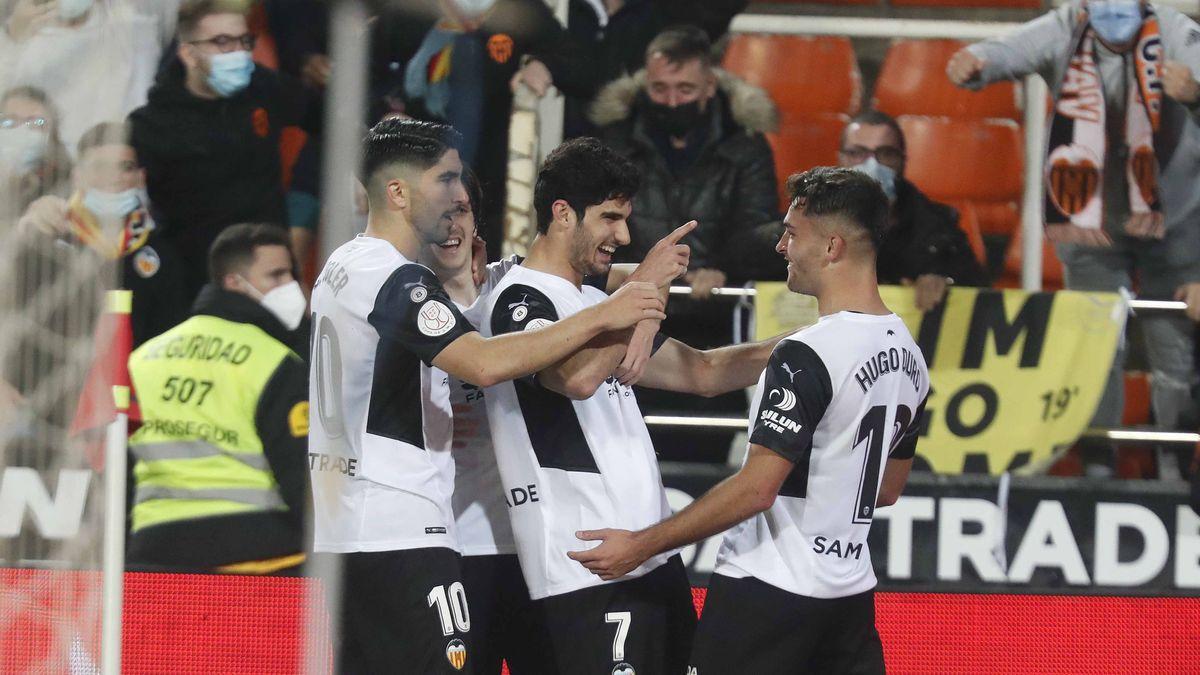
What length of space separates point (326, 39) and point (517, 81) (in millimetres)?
828

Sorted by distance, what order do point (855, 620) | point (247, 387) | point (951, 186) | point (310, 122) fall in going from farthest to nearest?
point (951, 186)
point (310, 122)
point (247, 387)
point (855, 620)

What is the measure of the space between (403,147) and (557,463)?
0.85m

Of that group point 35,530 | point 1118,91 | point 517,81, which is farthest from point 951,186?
point 35,530

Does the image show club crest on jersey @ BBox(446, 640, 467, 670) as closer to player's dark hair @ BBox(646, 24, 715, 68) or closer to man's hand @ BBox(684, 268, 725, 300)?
man's hand @ BBox(684, 268, 725, 300)

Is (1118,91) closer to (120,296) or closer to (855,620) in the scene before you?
(855,620)

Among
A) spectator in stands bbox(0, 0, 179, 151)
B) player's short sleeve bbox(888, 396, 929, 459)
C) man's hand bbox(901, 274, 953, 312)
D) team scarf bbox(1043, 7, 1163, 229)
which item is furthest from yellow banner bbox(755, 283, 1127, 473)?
spectator in stands bbox(0, 0, 179, 151)

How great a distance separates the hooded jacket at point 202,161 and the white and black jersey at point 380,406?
206cm

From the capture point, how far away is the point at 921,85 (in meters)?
7.55

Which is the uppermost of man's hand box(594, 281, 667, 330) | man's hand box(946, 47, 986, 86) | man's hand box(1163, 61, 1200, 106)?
man's hand box(946, 47, 986, 86)

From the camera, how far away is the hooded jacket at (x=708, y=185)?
579cm

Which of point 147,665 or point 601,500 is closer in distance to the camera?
point 601,500

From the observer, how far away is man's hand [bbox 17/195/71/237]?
3475 millimetres

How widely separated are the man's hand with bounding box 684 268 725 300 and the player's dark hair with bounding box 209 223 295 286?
1.58 m

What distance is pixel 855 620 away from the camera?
348 centimetres
